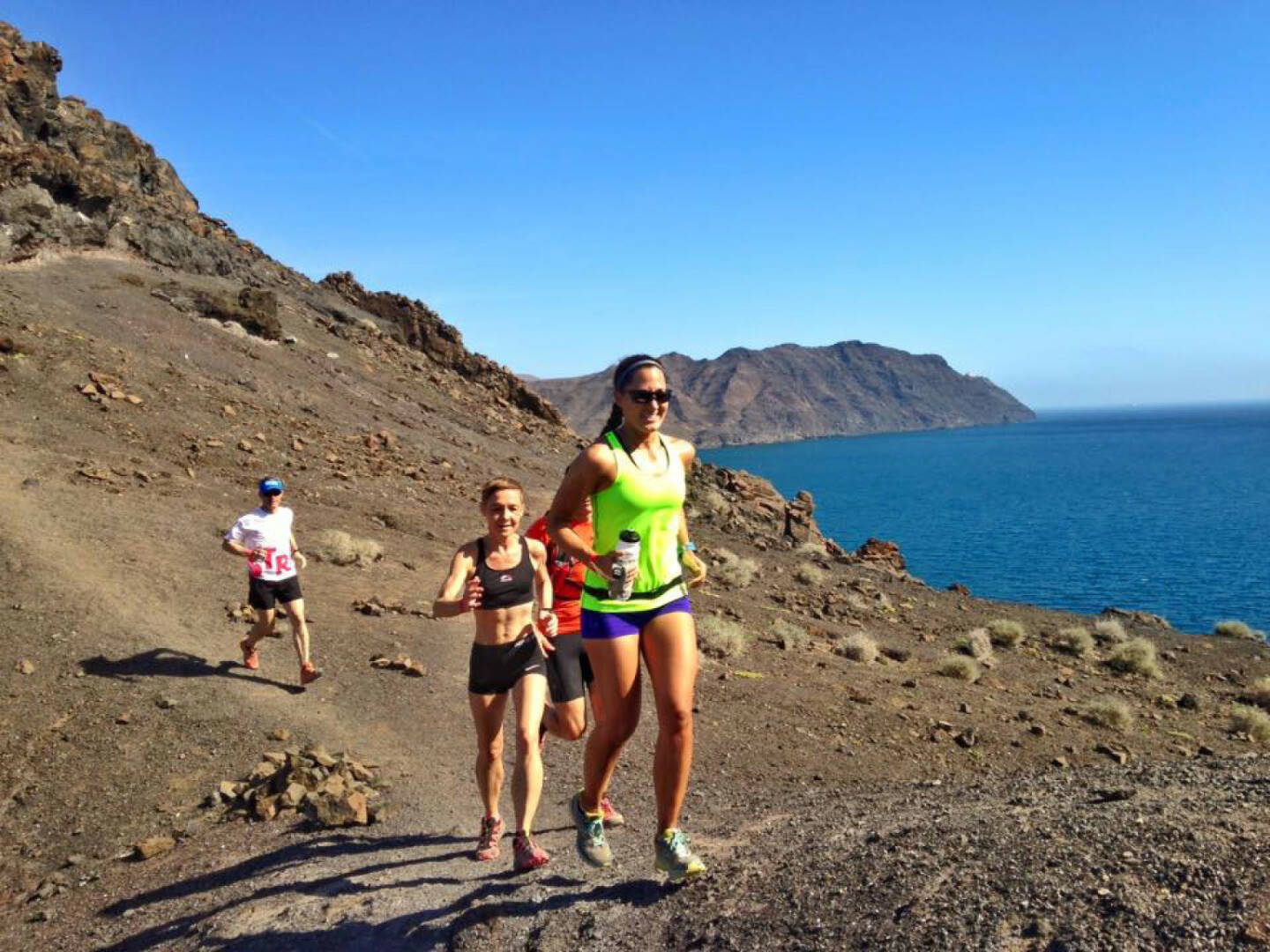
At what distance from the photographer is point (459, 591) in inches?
162

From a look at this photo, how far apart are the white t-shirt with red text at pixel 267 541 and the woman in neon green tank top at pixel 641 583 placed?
4501 millimetres

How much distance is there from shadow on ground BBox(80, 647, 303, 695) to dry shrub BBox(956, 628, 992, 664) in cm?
1144

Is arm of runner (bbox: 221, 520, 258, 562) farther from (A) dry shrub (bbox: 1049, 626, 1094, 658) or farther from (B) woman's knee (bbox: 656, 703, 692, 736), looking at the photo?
(A) dry shrub (bbox: 1049, 626, 1094, 658)

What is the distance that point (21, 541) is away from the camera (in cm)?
875

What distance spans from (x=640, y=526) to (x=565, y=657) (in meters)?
1.44

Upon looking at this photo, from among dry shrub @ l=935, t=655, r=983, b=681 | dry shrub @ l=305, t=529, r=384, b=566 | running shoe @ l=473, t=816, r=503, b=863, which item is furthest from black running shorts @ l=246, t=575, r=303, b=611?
dry shrub @ l=935, t=655, r=983, b=681

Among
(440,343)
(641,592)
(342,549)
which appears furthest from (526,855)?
(440,343)

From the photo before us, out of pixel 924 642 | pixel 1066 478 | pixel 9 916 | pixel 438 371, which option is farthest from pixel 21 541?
pixel 1066 478

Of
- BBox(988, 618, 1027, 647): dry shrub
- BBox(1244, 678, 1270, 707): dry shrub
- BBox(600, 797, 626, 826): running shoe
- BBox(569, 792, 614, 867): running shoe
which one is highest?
BBox(569, 792, 614, 867): running shoe

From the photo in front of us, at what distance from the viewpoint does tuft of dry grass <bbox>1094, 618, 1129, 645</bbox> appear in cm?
1723

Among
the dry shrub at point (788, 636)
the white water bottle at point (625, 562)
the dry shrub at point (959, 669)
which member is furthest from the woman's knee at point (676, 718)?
the dry shrub at point (959, 669)

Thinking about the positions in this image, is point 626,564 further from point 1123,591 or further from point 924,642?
point 1123,591

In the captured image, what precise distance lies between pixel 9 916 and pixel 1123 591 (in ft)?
111

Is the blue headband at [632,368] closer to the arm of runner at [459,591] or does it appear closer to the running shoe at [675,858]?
the arm of runner at [459,591]
